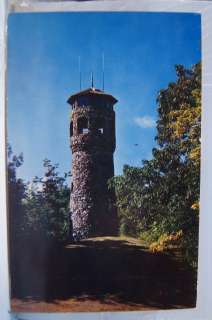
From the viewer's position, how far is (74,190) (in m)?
1.49

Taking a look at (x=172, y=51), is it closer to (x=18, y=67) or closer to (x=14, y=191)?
(x=18, y=67)

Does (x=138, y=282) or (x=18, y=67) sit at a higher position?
(x=18, y=67)

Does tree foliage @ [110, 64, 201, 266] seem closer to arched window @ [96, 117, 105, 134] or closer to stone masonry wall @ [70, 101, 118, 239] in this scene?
stone masonry wall @ [70, 101, 118, 239]

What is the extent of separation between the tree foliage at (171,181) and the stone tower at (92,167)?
0.16 feet

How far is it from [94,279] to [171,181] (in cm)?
45

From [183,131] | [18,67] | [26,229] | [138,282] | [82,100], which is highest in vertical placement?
[18,67]

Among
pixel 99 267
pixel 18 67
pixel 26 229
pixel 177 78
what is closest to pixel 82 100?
pixel 18 67

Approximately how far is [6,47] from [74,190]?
0.56 m

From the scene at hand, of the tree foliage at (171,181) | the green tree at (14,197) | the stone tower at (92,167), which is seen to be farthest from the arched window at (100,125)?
the green tree at (14,197)

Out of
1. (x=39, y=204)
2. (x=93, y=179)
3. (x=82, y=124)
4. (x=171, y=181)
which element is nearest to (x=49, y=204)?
(x=39, y=204)

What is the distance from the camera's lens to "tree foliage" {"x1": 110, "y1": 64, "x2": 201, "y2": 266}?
1.49m

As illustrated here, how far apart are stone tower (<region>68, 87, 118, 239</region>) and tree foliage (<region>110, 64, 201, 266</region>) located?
0.05 meters

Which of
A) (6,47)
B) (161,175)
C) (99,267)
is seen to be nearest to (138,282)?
(99,267)

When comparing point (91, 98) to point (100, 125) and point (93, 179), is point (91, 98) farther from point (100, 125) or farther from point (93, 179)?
point (93, 179)
